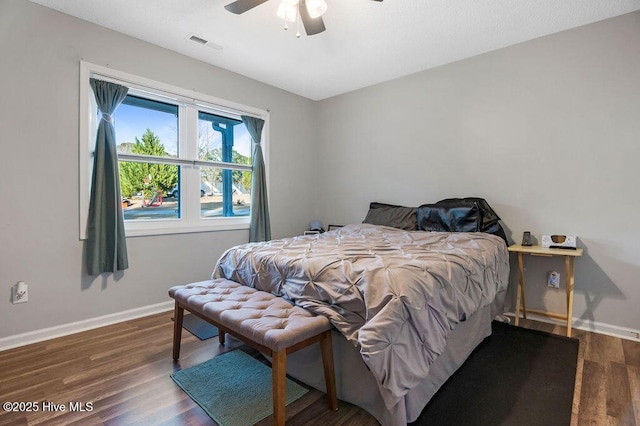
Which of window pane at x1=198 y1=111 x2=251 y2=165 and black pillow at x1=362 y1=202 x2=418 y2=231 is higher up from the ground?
window pane at x1=198 y1=111 x2=251 y2=165

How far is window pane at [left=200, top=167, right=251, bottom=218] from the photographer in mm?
3518

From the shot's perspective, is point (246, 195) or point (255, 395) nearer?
point (255, 395)

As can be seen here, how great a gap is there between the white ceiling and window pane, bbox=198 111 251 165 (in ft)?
1.97

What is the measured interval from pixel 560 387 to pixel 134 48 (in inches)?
159

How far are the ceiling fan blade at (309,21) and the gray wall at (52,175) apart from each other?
5.33ft

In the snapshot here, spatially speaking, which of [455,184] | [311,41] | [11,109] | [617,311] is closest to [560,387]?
[617,311]

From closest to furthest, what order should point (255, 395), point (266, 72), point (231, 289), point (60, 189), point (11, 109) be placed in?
1. point (255, 395)
2. point (231, 289)
3. point (11, 109)
4. point (60, 189)
5. point (266, 72)

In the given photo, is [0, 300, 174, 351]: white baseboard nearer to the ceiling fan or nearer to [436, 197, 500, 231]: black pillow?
the ceiling fan

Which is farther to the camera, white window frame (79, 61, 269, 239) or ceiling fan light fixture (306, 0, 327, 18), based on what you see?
white window frame (79, 61, 269, 239)

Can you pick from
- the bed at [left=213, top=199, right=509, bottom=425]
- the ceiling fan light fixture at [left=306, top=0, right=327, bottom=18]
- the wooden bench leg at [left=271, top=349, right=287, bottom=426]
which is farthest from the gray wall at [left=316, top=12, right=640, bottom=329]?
the wooden bench leg at [left=271, top=349, right=287, bottom=426]

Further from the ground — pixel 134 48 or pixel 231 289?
pixel 134 48

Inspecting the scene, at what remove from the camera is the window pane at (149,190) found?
9.74 ft

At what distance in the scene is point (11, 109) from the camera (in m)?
2.28

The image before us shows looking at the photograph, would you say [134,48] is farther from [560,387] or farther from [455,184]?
[560,387]
